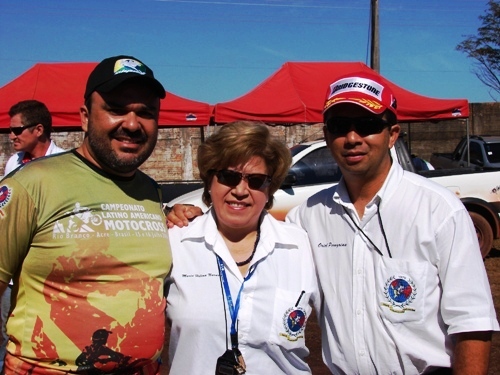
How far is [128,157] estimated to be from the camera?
2.41 metres

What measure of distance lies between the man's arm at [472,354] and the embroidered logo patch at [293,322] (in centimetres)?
66

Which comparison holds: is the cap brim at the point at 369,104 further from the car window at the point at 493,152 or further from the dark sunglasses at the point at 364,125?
the car window at the point at 493,152

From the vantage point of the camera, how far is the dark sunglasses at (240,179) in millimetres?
2674

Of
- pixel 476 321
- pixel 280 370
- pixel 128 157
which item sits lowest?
pixel 280 370

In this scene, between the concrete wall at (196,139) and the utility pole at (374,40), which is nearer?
the utility pole at (374,40)

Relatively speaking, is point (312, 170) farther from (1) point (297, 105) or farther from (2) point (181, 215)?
(2) point (181, 215)

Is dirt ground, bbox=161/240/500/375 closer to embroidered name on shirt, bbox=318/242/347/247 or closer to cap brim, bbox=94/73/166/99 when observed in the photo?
embroidered name on shirt, bbox=318/242/347/247

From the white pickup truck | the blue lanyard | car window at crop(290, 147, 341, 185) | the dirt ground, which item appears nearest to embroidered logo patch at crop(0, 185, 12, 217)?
the blue lanyard

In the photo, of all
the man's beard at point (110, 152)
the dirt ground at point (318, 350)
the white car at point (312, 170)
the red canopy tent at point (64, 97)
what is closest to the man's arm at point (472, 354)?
the man's beard at point (110, 152)

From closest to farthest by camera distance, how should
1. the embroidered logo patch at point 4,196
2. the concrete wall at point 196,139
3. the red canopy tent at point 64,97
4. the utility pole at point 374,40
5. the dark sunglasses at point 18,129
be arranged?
the embroidered logo patch at point 4,196, the dark sunglasses at point 18,129, the red canopy tent at point 64,97, the utility pole at point 374,40, the concrete wall at point 196,139

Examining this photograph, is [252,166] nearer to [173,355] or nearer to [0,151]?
[173,355]

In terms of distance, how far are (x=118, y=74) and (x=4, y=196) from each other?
67 cm

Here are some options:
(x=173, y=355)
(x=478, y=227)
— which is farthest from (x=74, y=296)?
(x=478, y=227)

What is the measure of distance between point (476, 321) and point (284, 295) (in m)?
0.80
